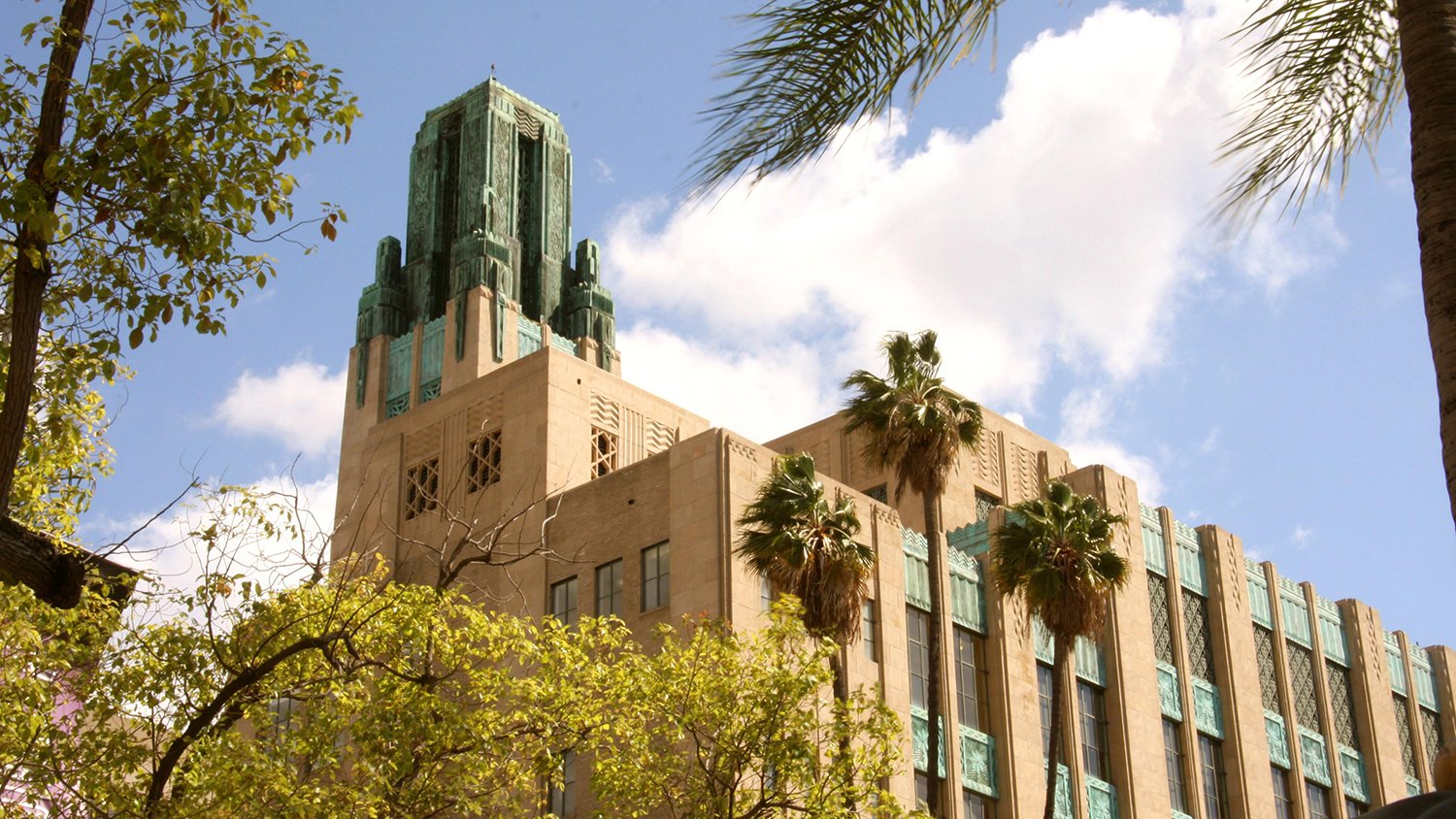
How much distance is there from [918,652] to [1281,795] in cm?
1437

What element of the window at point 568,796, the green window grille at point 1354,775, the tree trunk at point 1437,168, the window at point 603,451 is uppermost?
the window at point 603,451

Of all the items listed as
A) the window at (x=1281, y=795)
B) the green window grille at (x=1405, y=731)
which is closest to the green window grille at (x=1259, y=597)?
the window at (x=1281, y=795)

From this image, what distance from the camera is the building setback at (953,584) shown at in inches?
1561

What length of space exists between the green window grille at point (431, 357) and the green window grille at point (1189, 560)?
26904 mm

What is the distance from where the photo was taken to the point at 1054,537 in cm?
3303

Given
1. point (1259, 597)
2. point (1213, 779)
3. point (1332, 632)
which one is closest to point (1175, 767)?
point (1213, 779)

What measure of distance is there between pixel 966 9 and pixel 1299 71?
2886 mm

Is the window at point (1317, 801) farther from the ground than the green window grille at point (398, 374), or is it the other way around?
the green window grille at point (398, 374)

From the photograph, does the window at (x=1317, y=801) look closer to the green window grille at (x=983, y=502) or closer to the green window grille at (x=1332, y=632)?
the green window grille at (x=1332, y=632)

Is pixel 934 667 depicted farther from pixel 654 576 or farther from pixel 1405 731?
pixel 1405 731

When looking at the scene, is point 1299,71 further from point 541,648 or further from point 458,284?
point 458,284

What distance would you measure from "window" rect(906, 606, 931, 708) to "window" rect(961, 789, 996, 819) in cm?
222

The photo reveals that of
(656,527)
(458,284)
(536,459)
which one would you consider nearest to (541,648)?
(656,527)

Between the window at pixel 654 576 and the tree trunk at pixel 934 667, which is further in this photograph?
the window at pixel 654 576
